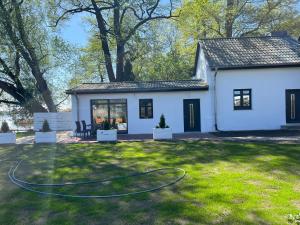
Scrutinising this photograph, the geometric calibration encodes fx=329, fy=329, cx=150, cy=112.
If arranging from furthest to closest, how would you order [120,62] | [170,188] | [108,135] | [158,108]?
[120,62] → [158,108] → [108,135] → [170,188]

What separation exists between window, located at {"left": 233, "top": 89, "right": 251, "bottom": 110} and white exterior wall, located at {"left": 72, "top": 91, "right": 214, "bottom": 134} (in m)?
1.61

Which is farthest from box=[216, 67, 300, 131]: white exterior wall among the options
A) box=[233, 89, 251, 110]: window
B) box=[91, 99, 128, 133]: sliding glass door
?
box=[91, 99, 128, 133]: sliding glass door

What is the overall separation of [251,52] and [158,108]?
7.14 meters

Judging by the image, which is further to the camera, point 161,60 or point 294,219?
point 161,60

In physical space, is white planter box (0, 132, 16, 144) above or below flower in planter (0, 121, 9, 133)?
below

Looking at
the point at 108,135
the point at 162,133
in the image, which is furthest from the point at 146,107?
the point at 108,135

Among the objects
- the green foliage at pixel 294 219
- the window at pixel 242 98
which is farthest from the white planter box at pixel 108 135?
the green foliage at pixel 294 219

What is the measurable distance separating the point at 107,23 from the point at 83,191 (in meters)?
25.7

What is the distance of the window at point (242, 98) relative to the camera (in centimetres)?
2011

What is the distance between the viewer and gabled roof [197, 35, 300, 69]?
1977 cm

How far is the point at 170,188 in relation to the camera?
7918mm

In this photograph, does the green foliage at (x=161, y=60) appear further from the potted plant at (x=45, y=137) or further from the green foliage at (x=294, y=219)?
the green foliage at (x=294, y=219)

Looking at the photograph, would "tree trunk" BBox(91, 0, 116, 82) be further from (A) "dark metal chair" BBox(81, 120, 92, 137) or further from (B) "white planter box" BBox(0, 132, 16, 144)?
(B) "white planter box" BBox(0, 132, 16, 144)

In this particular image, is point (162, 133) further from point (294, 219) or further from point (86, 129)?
point (294, 219)
